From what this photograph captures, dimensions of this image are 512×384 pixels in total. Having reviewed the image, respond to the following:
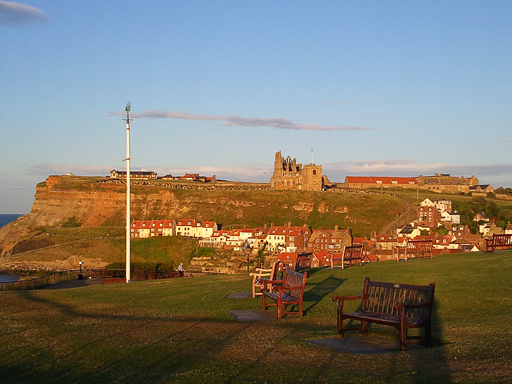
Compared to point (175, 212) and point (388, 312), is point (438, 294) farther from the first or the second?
point (175, 212)

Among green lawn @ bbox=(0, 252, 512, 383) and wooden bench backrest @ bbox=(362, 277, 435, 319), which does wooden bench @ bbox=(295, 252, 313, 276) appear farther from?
wooden bench backrest @ bbox=(362, 277, 435, 319)

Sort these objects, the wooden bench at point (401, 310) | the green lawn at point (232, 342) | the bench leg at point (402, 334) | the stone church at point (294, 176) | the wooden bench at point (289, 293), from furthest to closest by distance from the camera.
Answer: the stone church at point (294, 176), the wooden bench at point (289, 293), the wooden bench at point (401, 310), the bench leg at point (402, 334), the green lawn at point (232, 342)

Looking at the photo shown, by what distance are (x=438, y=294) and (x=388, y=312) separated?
4609 millimetres

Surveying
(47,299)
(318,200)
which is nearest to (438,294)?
(47,299)

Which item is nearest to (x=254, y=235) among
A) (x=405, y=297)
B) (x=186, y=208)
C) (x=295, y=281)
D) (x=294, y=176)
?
(x=186, y=208)

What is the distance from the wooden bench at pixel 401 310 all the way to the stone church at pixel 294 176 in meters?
143

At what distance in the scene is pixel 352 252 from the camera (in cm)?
2338

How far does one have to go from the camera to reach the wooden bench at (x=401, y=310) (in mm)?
9297

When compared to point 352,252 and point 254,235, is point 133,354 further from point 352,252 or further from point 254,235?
point 254,235

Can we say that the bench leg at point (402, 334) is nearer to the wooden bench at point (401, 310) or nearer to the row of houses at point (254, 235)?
the wooden bench at point (401, 310)

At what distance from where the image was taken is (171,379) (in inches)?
289

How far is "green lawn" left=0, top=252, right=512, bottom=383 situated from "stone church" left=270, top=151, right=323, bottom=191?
137 m

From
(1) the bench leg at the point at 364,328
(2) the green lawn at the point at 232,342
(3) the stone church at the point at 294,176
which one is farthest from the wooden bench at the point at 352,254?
(3) the stone church at the point at 294,176

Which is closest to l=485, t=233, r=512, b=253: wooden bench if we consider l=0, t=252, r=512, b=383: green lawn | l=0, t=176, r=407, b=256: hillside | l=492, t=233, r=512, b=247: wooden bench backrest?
l=492, t=233, r=512, b=247: wooden bench backrest
